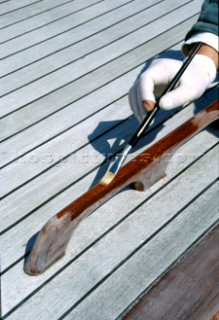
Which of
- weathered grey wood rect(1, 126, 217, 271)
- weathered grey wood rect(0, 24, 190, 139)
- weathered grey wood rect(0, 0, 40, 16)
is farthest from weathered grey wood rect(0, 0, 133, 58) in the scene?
weathered grey wood rect(1, 126, 217, 271)

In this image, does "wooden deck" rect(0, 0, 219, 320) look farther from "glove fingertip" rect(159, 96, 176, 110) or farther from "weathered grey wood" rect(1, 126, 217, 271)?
"glove fingertip" rect(159, 96, 176, 110)

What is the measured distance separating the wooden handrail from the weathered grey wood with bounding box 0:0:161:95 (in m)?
0.90

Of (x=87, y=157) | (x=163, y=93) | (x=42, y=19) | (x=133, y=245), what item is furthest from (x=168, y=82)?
(x=42, y=19)

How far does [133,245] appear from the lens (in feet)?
5.92

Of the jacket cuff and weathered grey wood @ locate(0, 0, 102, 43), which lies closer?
the jacket cuff

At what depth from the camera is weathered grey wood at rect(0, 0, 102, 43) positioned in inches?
112

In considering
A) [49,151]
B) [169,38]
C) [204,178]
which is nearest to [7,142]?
[49,151]

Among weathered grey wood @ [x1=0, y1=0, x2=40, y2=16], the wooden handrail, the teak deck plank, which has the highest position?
weathered grey wood @ [x1=0, y1=0, x2=40, y2=16]

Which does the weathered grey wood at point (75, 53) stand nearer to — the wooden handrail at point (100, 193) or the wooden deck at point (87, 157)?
the wooden deck at point (87, 157)

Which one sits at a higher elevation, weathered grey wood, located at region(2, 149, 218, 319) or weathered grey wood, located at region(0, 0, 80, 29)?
weathered grey wood, located at region(0, 0, 80, 29)

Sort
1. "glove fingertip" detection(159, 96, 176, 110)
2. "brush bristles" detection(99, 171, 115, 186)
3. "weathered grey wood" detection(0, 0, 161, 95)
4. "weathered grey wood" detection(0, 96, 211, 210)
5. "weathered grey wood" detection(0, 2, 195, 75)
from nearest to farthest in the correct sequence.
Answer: "brush bristles" detection(99, 171, 115, 186), "glove fingertip" detection(159, 96, 176, 110), "weathered grey wood" detection(0, 96, 211, 210), "weathered grey wood" detection(0, 0, 161, 95), "weathered grey wood" detection(0, 2, 195, 75)

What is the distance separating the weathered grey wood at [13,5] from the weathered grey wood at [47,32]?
288 mm

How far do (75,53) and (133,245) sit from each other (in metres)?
1.31

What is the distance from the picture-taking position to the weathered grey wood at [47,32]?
9.01ft
